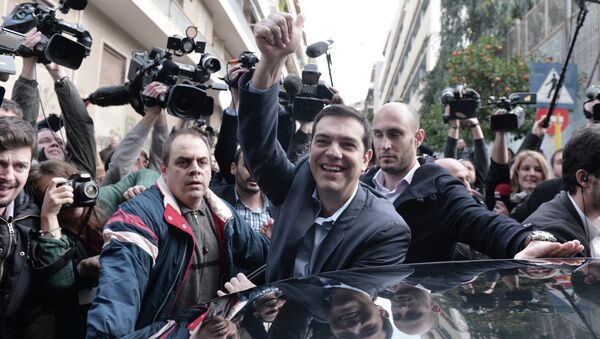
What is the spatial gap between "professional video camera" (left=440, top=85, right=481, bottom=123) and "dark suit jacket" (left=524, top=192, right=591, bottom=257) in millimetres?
2413

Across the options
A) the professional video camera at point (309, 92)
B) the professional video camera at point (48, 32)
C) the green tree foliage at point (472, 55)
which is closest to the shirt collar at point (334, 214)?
the professional video camera at point (309, 92)

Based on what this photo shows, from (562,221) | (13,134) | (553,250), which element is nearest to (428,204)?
(562,221)

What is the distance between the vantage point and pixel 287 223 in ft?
7.74

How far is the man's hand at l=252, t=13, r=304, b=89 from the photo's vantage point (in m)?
2.09

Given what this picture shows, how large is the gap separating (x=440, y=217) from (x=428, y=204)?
0.30 ft

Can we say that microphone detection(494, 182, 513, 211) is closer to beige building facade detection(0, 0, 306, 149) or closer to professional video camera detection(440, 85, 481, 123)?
professional video camera detection(440, 85, 481, 123)

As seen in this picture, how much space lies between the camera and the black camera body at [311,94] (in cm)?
394

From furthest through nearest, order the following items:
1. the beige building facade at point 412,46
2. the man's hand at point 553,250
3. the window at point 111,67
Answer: the beige building facade at point 412,46 < the window at point 111,67 < the man's hand at point 553,250

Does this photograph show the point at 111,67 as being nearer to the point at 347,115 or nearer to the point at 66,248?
the point at 66,248

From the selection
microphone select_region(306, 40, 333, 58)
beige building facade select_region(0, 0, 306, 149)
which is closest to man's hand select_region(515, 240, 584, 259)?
microphone select_region(306, 40, 333, 58)

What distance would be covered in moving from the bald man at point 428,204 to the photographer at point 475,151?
1.73 meters

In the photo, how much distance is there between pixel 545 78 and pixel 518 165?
301 cm

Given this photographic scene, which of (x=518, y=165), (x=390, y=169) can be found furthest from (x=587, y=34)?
(x=390, y=169)

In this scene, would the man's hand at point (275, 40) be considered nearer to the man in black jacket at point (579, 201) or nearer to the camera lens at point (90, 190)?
the camera lens at point (90, 190)
